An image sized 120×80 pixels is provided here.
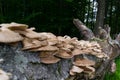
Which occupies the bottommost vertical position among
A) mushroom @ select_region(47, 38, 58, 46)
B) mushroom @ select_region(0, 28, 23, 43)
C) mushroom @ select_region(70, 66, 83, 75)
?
mushroom @ select_region(70, 66, 83, 75)

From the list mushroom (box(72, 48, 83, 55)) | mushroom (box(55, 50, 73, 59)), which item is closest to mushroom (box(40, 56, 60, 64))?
mushroom (box(55, 50, 73, 59))

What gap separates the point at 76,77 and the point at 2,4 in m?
7.46

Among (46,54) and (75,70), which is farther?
(75,70)

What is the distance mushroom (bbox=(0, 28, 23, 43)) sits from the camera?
12.0 feet

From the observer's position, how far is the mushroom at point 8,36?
3.64 metres

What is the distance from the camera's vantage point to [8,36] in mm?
3656

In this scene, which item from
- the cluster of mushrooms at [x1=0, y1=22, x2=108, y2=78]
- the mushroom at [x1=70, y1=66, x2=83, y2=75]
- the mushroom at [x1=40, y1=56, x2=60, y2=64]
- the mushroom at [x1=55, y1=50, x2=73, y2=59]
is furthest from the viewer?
the mushroom at [x1=70, y1=66, x2=83, y2=75]

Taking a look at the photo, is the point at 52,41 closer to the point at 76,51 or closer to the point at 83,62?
the point at 76,51

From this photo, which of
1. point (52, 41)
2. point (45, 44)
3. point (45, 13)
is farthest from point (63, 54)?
point (45, 13)

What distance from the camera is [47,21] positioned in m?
12.1

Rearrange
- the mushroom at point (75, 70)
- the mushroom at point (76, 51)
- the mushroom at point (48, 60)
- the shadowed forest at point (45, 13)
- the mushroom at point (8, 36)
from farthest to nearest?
the shadowed forest at point (45, 13) → the mushroom at point (76, 51) → the mushroom at point (75, 70) → the mushroom at point (48, 60) → the mushroom at point (8, 36)

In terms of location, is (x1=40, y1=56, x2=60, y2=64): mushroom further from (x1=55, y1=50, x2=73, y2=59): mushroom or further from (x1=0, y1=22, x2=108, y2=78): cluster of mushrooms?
(x1=55, y1=50, x2=73, y2=59): mushroom

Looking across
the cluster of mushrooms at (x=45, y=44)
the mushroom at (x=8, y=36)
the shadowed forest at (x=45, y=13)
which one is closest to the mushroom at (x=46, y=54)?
the cluster of mushrooms at (x=45, y=44)

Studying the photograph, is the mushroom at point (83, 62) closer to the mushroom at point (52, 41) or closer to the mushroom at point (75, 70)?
the mushroom at point (75, 70)
